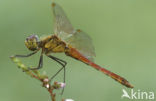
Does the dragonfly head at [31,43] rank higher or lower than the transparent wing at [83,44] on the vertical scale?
higher

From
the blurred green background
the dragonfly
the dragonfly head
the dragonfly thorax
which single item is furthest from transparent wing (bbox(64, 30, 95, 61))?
the blurred green background

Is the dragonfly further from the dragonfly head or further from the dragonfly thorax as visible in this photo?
the dragonfly head

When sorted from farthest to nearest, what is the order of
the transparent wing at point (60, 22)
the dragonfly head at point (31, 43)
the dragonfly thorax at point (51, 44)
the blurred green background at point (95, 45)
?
the blurred green background at point (95, 45) → the transparent wing at point (60, 22) → the dragonfly thorax at point (51, 44) → the dragonfly head at point (31, 43)

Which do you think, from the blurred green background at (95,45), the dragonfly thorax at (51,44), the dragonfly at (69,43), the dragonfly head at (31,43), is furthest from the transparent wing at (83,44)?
the blurred green background at (95,45)

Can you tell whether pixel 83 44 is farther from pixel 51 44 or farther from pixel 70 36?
pixel 51 44

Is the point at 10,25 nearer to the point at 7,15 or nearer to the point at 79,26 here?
the point at 7,15

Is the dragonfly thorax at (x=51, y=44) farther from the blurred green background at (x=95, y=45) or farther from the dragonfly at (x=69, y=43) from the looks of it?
the blurred green background at (x=95, y=45)

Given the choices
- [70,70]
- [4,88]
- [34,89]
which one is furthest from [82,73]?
[4,88]
